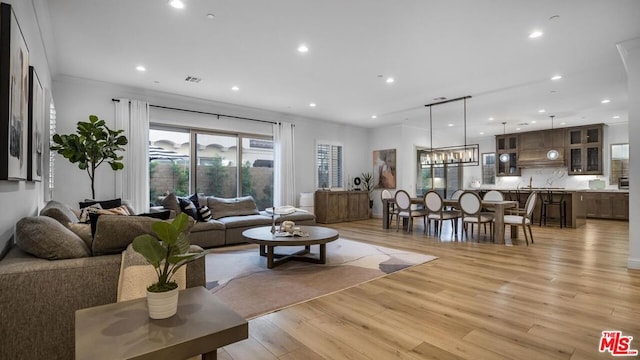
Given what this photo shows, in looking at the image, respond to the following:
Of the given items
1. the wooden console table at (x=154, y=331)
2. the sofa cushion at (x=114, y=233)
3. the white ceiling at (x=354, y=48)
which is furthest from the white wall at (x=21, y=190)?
the wooden console table at (x=154, y=331)

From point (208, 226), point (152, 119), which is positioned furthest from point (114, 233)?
point (152, 119)

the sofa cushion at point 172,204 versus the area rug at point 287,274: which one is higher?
the sofa cushion at point 172,204

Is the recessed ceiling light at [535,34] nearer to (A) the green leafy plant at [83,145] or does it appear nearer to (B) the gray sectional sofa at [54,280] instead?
(B) the gray sectional sofa at [54,280]

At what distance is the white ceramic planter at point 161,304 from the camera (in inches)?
48.9

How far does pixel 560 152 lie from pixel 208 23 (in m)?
10.5

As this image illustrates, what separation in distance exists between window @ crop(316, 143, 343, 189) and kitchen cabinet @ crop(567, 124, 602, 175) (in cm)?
702

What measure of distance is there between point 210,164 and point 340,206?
358 cm

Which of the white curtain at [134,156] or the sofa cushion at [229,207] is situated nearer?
the white curtain at [134,156]

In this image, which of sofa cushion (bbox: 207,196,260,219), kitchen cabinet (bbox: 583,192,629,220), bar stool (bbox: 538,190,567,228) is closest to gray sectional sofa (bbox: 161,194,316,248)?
sofa cushion (bbox: 207,196,260,219)

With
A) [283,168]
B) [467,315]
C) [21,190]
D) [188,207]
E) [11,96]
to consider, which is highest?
[11,96]

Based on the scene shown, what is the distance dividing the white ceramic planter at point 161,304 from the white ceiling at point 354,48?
109 inches

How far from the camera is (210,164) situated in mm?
6578

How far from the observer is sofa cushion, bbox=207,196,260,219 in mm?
5766

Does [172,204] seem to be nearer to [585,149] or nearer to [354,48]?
[354,48]
